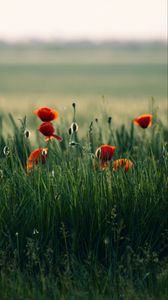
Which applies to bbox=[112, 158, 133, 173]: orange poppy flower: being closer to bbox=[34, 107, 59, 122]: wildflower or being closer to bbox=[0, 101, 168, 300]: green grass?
bbox=[0, 101, 168, 300]: green grass

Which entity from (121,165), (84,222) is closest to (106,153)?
(121,165)

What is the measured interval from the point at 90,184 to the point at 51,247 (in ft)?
1.08

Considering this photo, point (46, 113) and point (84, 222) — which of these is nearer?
point (84, 222)

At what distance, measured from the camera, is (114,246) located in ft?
10.2

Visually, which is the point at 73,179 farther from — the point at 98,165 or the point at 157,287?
the point at 157,287

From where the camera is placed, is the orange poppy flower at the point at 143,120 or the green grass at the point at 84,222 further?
the orange poppy flower at the point at 143,120

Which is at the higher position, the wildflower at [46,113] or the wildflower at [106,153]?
the wildflower at [46,113]

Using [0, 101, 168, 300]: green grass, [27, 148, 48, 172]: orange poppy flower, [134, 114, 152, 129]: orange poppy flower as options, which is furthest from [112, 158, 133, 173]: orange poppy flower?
[27, 148, 48, 172]: orange poppy flower

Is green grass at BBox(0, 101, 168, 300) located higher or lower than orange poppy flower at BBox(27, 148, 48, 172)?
lower

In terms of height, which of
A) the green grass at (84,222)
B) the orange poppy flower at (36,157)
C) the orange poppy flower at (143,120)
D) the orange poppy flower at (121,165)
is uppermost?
the orange poppy flower at (143,120)

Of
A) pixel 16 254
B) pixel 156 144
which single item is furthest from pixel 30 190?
pixel 156 144

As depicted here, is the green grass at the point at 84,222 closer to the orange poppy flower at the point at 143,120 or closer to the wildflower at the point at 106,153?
the wildflower at the point at 106,153

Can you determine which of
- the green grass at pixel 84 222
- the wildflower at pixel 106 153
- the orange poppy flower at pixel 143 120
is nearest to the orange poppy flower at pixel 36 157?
the green grass at pixel 84 222

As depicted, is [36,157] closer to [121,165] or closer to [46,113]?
[46,113]
